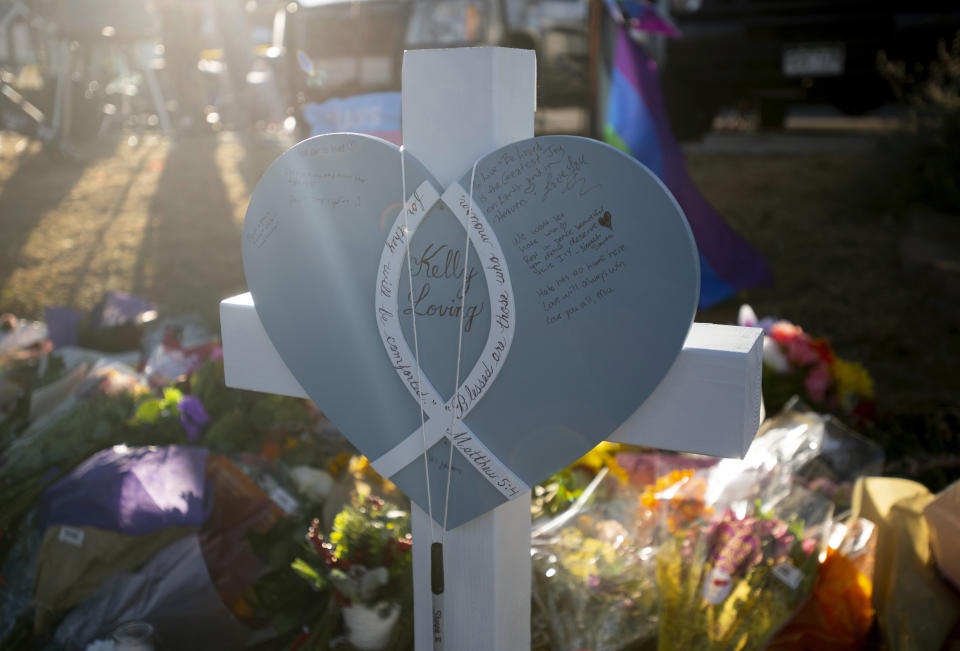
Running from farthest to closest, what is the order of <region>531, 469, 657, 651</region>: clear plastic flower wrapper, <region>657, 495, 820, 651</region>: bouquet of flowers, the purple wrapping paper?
the purple wrapping paper → <region>531, 469, 657, 651</region>: clear plastic flower wrapper → <region>657, 495, 820, 651</region>: bouquet of flowers

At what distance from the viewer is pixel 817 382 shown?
8.54ft

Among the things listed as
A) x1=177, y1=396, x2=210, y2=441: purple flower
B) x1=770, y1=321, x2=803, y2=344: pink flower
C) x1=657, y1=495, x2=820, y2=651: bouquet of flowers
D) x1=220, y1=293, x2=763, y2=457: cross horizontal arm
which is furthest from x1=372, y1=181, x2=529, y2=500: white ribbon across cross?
x1=770, y1=321, x2=803, y2=344: pink flower

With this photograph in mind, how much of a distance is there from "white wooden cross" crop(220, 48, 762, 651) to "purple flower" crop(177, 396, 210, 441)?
34.1 inches

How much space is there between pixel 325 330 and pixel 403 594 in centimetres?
63

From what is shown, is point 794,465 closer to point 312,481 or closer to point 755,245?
point 312,481

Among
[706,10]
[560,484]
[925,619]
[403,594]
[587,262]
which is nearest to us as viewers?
[587,262]

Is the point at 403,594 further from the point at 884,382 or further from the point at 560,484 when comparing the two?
the point at 884,382

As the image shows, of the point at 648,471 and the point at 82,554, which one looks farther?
the point at 648,471

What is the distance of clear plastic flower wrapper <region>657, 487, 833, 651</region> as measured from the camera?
1.53 meters

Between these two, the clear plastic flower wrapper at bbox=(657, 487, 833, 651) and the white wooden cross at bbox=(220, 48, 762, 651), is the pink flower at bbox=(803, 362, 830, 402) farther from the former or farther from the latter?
the white wooden cross at bbox=(220, 48, 762, 651)

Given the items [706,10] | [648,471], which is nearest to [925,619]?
[648,471]

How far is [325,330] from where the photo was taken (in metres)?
1.30

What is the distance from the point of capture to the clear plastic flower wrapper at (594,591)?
1626 mm

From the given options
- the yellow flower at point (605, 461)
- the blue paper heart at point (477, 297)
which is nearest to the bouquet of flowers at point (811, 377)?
the yellow flower at point (605, 461)
